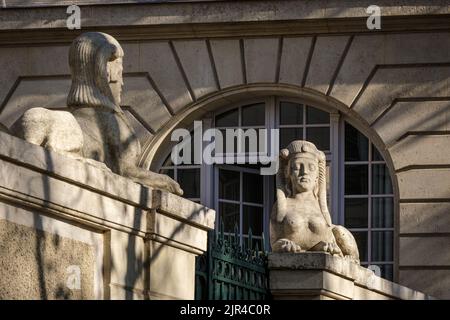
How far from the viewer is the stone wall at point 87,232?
1112cm

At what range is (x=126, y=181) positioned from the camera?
1250cm

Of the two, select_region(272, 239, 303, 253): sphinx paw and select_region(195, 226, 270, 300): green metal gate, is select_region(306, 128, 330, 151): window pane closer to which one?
select_region(272, 239, 303, 253): sphinx paw

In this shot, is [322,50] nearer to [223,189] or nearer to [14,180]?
[223,189]

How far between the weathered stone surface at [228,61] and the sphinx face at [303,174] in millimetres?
10033

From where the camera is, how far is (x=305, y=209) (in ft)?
57.4

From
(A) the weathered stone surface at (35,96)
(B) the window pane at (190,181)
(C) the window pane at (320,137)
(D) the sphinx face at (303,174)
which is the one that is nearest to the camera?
(D) the sphinx face at (303,174)

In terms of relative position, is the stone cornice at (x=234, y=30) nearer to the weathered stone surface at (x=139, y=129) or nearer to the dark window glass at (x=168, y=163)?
the weathered stone surface at (x=139, y=129)

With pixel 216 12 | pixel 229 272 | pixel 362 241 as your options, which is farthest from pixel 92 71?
pixel 216 12

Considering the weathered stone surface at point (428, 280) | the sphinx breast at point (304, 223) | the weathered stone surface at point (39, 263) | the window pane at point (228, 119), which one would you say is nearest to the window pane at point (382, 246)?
the weathered stone surface at point (428, 280)

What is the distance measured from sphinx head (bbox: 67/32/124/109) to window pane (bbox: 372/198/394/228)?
548 inches

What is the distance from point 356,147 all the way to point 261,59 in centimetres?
190

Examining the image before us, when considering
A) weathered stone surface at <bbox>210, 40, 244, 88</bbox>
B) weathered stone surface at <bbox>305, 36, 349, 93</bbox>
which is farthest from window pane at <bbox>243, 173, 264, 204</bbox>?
weathered stone surface at <bbox>305, 36, 349, 93</bbox>

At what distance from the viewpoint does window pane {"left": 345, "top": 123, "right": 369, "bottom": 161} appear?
2739 cm

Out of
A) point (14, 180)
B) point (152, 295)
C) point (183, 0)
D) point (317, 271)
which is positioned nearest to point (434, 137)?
point (183, 0)
